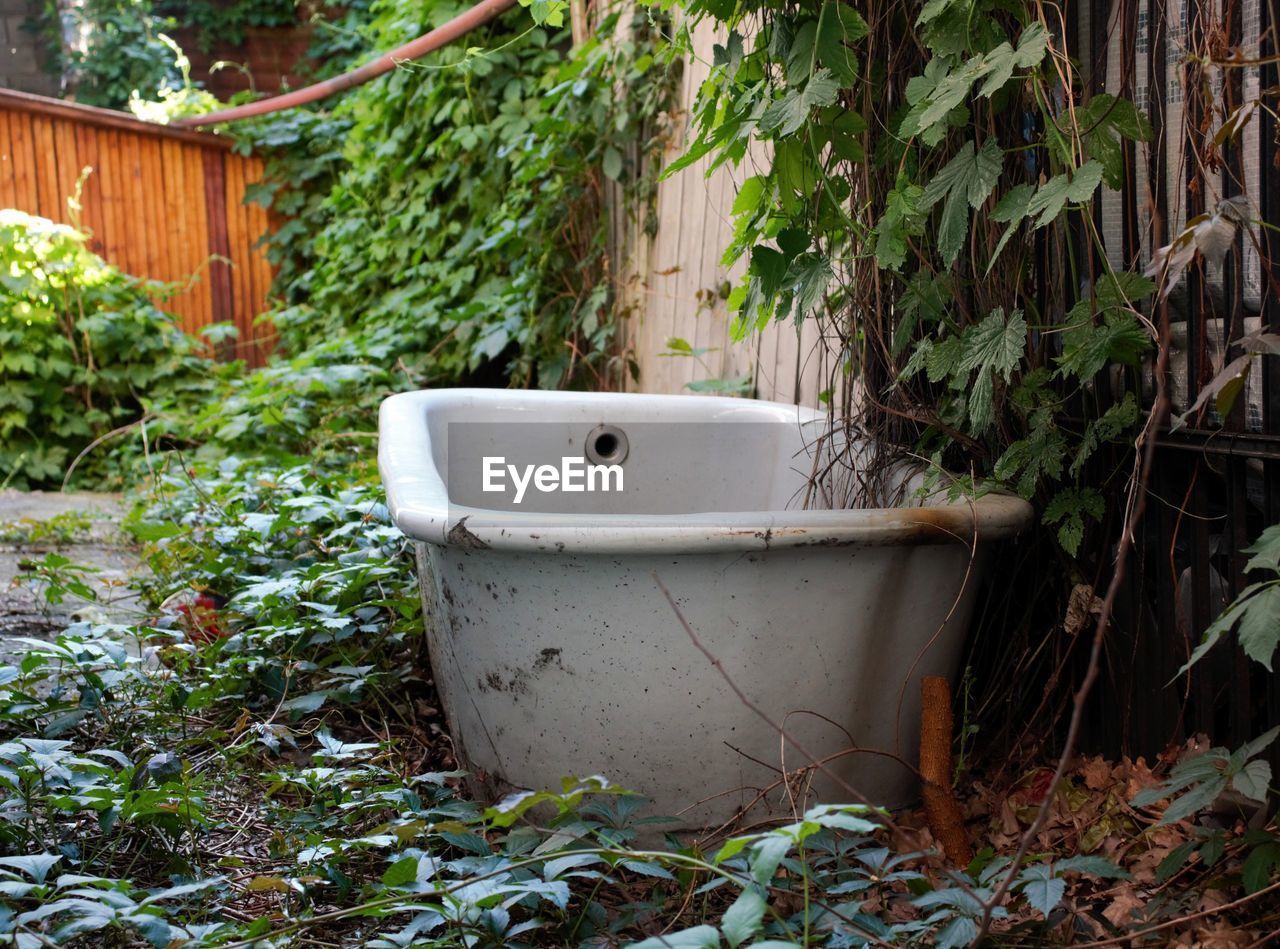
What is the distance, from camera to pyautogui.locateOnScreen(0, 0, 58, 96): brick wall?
406 inches

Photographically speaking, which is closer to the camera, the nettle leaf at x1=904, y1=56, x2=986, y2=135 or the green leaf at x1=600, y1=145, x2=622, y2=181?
the nettle leaf at x1=904, y1=56, x2=986, y2=135

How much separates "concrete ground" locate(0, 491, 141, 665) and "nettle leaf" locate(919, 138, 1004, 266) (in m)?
1.61

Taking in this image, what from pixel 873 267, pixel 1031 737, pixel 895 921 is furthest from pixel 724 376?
pixel 895 921

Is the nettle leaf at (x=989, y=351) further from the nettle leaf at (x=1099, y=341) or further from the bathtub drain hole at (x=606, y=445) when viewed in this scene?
the bathtub drain hole at (x=606, y=445)

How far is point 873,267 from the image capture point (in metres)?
1.98

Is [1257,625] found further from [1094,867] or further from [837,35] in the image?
[837,35]

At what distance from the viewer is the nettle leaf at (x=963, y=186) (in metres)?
1.55

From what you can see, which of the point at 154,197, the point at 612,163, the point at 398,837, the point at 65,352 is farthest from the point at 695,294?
the point at 154,197

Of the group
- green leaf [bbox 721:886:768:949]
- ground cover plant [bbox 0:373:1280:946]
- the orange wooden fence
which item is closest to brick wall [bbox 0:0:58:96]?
the orange wooden fence

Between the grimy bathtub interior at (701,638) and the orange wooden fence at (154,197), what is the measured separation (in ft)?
16.8

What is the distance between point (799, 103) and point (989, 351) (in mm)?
449

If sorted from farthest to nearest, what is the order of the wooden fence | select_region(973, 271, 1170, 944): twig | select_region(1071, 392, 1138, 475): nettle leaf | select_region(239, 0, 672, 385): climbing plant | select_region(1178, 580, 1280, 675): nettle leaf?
1. select_region(239, 0, 672, 385): climbing plant
2. the wooden fence
3. select_region(1071, 392, 1138, 475): nettle leaf
4. select_region(1178, 580, 1280, 675): nettle leaf
5. select_region(973, 271, 1170, 944): twig

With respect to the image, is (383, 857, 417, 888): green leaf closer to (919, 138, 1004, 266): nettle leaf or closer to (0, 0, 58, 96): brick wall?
(919, 138, 1004, 266): nettle leaf

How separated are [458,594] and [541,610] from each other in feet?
0.61
